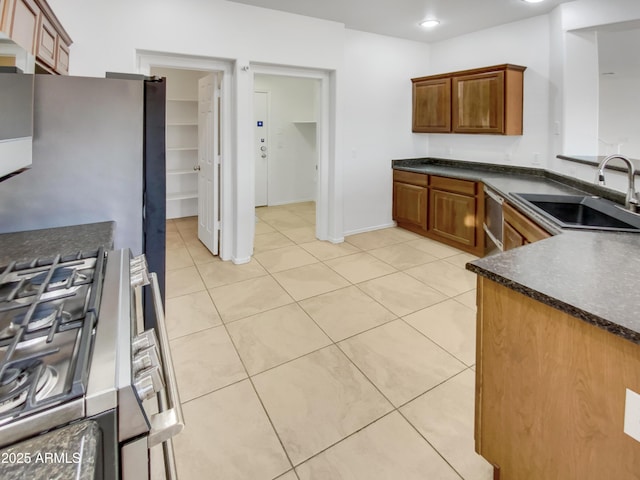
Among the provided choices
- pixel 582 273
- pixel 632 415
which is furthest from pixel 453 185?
pixel 632 415

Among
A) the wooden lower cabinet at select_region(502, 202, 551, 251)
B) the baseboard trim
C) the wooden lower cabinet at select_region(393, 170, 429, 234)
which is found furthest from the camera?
the baseboard trim

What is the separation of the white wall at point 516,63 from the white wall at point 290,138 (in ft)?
9.12

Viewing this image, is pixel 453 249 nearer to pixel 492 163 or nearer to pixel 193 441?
pixel 492 163

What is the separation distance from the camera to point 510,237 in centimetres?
279

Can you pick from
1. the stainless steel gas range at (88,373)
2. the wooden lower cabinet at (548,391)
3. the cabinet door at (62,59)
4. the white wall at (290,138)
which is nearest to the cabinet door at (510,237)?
the wooden lower cabinet at (548,391)

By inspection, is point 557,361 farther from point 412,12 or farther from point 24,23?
point 412,12

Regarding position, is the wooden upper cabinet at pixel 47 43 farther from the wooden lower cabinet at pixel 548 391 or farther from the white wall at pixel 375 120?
the white wall at pixel 375 120

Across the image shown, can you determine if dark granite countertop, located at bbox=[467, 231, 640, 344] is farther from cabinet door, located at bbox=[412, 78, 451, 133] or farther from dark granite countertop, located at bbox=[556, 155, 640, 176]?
cabinet door, located at bbox=[412, 78, 451, 133]

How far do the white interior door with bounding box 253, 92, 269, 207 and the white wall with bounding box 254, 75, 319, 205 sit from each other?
0.27ft

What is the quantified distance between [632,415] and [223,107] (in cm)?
385

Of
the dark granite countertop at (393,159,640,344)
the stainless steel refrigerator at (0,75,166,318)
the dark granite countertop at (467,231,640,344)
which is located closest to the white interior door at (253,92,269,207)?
the stainless steel refrigerator at (0,75,166,318)

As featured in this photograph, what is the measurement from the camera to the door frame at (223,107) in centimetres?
329

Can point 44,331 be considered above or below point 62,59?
below

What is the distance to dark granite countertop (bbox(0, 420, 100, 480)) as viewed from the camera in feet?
1.57
